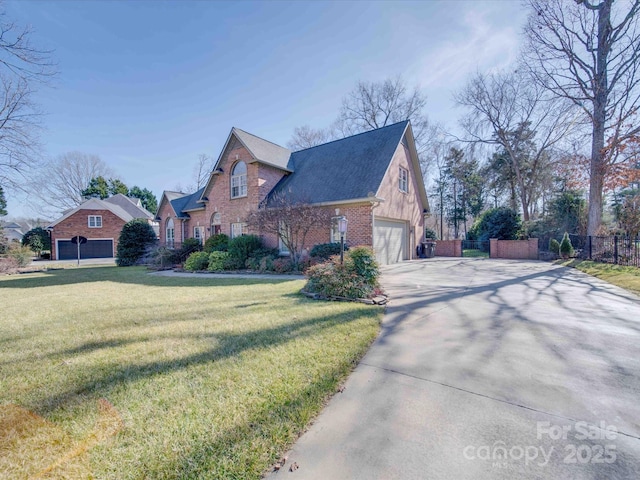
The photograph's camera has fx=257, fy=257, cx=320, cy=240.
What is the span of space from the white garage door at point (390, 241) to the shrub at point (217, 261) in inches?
305

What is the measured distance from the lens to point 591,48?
1472cm

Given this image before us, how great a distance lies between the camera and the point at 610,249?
13141mm

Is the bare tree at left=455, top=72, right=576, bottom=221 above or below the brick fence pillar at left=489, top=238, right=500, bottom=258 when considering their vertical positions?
above

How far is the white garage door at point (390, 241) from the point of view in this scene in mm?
13148

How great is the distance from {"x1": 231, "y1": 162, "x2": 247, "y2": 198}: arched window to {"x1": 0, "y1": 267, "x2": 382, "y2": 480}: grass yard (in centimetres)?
1139

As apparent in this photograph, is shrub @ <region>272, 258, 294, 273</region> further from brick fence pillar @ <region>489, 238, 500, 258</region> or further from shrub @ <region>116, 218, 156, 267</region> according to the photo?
brick fence pillar @ <region>489, 238, 500, 258</region>

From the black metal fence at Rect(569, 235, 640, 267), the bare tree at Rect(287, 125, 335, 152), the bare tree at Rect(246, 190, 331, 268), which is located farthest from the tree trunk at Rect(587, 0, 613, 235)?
the bare tree at Rect(287, 125, 335, 152)

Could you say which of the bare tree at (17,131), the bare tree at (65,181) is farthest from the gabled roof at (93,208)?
the bare tree at (17,131)

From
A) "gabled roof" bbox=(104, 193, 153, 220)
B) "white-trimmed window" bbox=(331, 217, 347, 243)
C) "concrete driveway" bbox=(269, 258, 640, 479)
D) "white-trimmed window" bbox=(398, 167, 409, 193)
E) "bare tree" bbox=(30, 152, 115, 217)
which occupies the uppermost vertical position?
"bare tree" bbox=(30, 152, 115, 217)

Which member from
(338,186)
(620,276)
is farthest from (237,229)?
(620,276)

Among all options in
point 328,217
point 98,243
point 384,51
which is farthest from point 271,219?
point 98,243

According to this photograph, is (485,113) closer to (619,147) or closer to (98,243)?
(619,147)

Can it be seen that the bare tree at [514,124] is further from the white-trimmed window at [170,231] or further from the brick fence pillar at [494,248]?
the white-trimmed window at [170,231]

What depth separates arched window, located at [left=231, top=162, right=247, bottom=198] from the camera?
1598 centimetres
